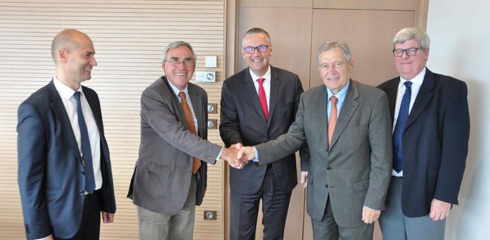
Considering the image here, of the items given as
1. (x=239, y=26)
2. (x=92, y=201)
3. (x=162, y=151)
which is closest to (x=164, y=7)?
(x=239, y=26)

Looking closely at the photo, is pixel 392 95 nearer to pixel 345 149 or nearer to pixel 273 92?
pixel 345 149

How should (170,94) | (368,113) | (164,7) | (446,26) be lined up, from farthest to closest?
1. (164,7)
2. (446,26)
3. (170,94)
4. (368,113)

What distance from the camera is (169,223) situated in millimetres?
2252

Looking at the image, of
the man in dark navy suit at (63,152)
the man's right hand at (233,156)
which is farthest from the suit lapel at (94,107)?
the man's right hand at (233,156)

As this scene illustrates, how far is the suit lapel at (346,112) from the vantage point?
6.05 feet

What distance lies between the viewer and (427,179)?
1889 millimetres

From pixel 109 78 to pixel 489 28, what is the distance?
9.93ft

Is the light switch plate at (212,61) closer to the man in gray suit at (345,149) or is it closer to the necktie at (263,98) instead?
the necktie at (263,98)

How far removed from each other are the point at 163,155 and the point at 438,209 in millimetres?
1662

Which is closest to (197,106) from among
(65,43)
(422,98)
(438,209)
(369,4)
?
(65,43)

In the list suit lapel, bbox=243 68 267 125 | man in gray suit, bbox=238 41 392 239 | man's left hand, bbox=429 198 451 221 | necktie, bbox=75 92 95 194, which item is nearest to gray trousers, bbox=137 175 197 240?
necktie, bbox=75 92 95 194

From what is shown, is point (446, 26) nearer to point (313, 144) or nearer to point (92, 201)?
point (313, 144)

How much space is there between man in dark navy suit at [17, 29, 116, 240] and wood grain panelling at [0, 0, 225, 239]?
4.34ft

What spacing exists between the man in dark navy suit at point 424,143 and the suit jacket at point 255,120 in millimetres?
644
